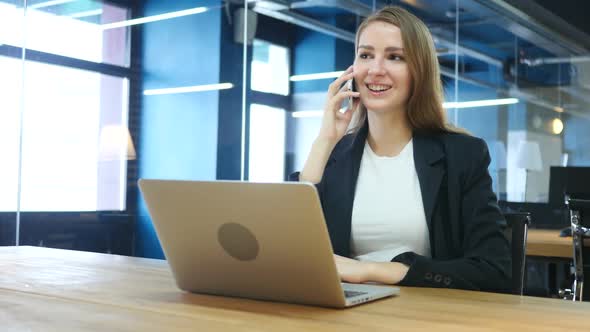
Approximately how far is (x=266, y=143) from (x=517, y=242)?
3810 mm

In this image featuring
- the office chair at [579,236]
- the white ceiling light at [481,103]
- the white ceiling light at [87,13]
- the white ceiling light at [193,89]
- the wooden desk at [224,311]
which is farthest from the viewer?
the white ceiling light at [481,103]

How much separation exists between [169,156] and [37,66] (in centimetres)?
137

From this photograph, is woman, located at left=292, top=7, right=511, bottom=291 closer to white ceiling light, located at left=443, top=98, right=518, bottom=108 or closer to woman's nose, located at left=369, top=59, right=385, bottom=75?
woman's nose, located at left=369, top=59, right=385, bottom=75

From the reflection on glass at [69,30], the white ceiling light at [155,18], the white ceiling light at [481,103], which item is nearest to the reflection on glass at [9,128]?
the reflection on glass at [69,30]

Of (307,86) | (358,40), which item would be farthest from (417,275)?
(307,86)

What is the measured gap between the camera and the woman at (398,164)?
190 centimetres

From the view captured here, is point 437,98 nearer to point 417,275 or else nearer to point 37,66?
point 417,275

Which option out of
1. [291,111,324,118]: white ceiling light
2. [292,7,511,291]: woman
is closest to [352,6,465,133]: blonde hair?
[292,7,511,291]: woman

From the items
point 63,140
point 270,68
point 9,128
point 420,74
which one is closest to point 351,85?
point 420,74

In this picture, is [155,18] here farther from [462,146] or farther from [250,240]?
[250,240]

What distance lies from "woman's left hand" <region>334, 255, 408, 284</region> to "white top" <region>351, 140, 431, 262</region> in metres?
0.35

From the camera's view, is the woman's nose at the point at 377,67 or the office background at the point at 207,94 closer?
the woman's nose at the point at 377,67

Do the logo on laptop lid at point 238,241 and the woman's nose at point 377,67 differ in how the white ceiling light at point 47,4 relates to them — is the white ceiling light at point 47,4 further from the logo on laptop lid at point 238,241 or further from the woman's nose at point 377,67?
the logo on laptop lid at point 238,241

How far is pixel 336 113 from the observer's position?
218cm
